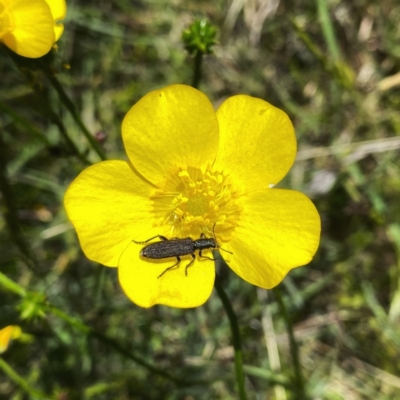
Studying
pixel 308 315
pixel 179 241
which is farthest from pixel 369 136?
pixel 179 241

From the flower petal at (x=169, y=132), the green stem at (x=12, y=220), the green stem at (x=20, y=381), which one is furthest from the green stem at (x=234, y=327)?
the green stem at (x=12, y=220)

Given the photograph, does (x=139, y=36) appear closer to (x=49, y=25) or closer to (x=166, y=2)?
(x=166, y=2)

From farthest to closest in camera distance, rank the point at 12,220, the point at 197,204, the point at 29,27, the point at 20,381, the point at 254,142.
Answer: the point at 12,220, the point at 20,381, the point at 197,204, the point at 254,142, the point at 29,27

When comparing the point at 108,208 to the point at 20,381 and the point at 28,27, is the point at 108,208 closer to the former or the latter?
the point at 28,27

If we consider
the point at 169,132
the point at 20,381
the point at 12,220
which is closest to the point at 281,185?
the point at 169,132

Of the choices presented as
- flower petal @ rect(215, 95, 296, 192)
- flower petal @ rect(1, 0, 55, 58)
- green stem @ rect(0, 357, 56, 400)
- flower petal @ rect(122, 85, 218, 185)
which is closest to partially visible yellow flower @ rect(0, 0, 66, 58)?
flower petal @ rect(1, 0, 55, 58)

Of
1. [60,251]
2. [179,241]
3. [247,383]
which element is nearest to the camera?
[179,241]
